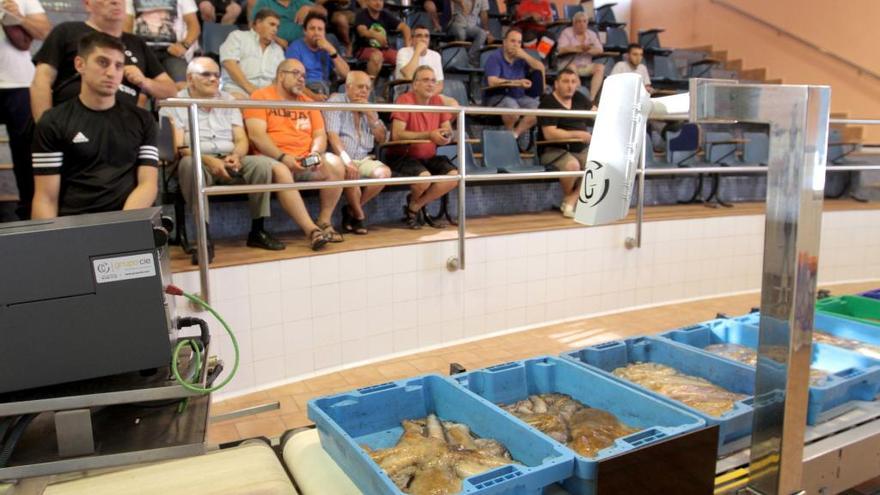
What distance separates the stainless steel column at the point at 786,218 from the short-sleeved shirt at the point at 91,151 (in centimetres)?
228

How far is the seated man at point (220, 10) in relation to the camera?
14.7 feet

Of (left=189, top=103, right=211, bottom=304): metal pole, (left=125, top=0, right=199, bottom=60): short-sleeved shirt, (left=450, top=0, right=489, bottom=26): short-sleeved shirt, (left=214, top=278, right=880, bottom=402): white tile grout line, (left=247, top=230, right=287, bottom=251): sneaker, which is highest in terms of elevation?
(left=450, top=0, right=489, bottom=26): short-sleeved shirt

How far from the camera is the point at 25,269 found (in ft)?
2.84

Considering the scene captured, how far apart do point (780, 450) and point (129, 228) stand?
94cm

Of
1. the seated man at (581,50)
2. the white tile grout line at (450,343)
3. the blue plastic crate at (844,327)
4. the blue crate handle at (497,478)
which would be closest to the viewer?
the blue crate handle at (497,478)

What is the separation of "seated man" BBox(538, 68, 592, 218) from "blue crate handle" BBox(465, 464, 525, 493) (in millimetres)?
3464

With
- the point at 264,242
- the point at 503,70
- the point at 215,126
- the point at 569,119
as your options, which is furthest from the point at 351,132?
the point at 503,70

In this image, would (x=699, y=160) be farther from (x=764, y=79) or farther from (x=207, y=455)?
(x=207, y=455)

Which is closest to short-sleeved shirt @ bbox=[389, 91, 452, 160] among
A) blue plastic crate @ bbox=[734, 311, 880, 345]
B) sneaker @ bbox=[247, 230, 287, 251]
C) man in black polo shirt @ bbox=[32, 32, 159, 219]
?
sneaker @ bbox=[247, 230, 287, 251]

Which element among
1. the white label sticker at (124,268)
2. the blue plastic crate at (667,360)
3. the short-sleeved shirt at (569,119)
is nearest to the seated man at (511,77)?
the short-sleeved shirt at (569,119)

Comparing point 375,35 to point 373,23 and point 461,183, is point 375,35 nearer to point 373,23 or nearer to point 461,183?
point 373,23

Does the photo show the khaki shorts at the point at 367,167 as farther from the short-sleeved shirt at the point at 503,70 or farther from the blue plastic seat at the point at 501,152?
the short-sleeved shirt at the point at 503,70

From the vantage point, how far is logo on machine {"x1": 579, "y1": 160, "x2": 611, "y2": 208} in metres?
0.74

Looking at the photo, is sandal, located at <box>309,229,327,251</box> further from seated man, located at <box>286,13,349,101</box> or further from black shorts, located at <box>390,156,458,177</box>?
seated man, located at <box>286,13,349,101</box>
